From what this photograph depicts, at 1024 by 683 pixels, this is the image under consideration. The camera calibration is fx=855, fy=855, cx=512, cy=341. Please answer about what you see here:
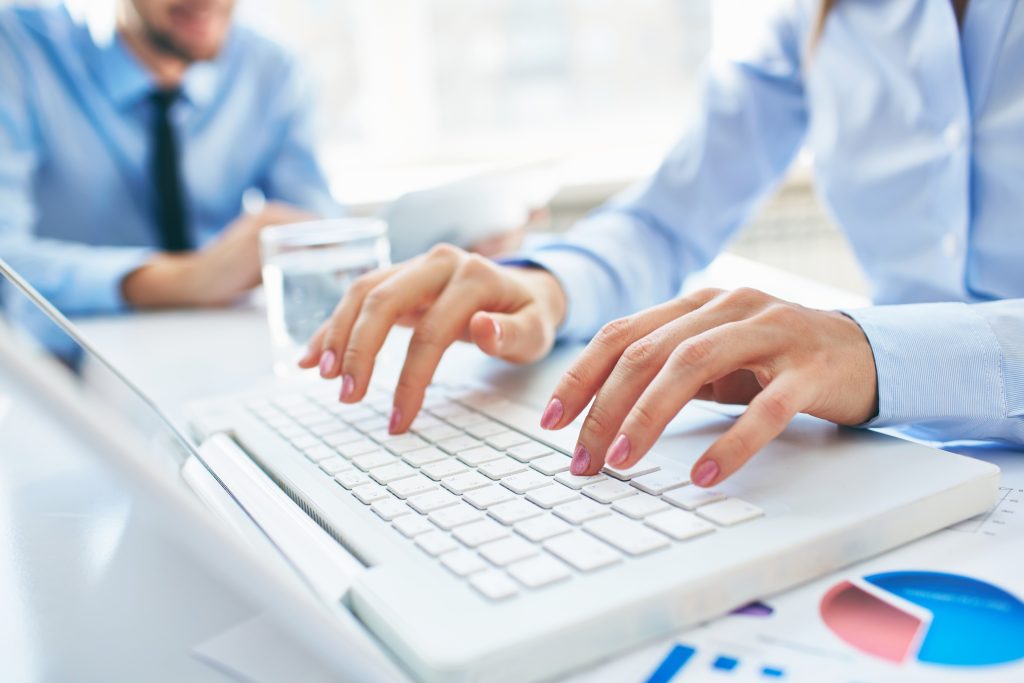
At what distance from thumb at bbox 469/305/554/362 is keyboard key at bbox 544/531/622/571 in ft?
0.86

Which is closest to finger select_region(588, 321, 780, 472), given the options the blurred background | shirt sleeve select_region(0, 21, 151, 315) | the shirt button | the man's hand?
the shirt button

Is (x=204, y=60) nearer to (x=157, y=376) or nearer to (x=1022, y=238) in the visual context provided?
(x=157, y=376)

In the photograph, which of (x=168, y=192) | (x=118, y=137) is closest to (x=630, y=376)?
(x=168, y=192)

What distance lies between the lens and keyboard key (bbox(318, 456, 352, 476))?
466 millimetres

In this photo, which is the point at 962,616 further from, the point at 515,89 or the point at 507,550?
the point at 515,89

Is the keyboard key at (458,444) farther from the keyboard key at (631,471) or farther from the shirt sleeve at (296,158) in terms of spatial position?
the shirt sleeve at (296,158)

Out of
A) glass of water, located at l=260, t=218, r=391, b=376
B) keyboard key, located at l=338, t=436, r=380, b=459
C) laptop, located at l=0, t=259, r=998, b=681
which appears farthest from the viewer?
glass of water, located at l=260, t=218, r=391, b=376

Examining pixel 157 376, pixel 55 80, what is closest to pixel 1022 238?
pixel 157 376

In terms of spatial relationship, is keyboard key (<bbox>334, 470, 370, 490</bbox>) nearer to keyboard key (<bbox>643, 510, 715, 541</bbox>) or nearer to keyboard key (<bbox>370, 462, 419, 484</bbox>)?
keyboard key (<bbox>370, 462, 419, 484</bbox>)

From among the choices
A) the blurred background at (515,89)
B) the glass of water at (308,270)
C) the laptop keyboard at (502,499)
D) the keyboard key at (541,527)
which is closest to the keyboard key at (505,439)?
the laptop keyboard at (502,499)

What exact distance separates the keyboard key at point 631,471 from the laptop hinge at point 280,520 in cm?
13

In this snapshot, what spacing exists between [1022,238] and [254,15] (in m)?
2.01

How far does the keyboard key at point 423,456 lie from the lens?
460mm

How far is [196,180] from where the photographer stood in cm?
153
